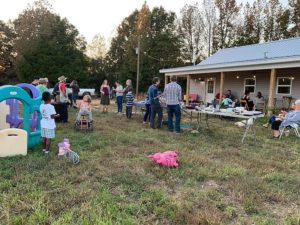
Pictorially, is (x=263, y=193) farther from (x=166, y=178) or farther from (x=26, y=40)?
(x=26, y=40)

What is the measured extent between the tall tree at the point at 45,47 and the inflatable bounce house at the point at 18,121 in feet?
86.4

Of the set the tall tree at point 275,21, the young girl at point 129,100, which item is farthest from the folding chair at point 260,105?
the tall tree at point 275,21

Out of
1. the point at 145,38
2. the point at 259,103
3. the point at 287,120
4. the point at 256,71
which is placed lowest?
the point at 287,120

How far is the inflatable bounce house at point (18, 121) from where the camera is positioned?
5.01 m

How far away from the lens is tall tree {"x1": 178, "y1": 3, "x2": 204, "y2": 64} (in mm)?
34688

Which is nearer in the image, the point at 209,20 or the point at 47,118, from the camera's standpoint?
the point at 47,118

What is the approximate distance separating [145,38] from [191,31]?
597cm

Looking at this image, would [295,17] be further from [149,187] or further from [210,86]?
[149,187]

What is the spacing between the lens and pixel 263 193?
3730 mm

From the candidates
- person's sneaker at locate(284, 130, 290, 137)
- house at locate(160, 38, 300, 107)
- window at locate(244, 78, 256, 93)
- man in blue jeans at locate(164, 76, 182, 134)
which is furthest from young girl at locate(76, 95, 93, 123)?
window at locate(244, 78, 256, 93)

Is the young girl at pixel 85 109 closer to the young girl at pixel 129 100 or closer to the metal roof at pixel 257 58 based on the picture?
the young girl at pixel 129 100

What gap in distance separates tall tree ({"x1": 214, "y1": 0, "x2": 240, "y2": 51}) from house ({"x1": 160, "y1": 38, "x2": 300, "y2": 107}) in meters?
12.7

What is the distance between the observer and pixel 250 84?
57.3 ft

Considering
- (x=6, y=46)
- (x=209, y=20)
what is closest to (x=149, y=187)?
(x=209, y=20)
